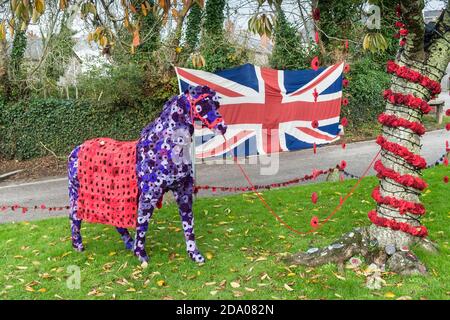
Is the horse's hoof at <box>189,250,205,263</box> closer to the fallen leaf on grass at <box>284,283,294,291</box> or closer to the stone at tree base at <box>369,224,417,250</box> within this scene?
the fallen leaf on grass at <box>284,283,294,291</box>

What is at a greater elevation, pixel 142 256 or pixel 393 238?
pixel 393 238

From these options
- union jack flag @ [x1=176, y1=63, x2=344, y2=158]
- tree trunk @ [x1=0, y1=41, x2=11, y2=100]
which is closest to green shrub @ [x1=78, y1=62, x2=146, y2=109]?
tree trunk @ [x1=0, y1=41, x2=11, y2=100]

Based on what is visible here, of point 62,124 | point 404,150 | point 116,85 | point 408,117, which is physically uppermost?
point 116,85

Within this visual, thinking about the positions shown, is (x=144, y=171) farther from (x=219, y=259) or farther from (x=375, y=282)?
(x=375, y=282)

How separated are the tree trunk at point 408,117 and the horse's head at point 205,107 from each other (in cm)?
183

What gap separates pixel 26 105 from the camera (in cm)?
1408

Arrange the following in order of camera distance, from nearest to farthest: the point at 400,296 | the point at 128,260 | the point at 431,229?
the point at 400,296 → the point at 128,260 → the point at 431,229

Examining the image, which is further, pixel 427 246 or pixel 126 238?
pixel 126 238

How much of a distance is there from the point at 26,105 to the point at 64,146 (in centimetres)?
179

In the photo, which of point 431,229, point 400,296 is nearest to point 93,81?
point 431,229

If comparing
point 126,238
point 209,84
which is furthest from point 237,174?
point 126,238

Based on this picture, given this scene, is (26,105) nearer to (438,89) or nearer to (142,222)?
(142,222)

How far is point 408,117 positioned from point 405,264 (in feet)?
4.93

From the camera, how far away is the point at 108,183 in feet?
16.6
